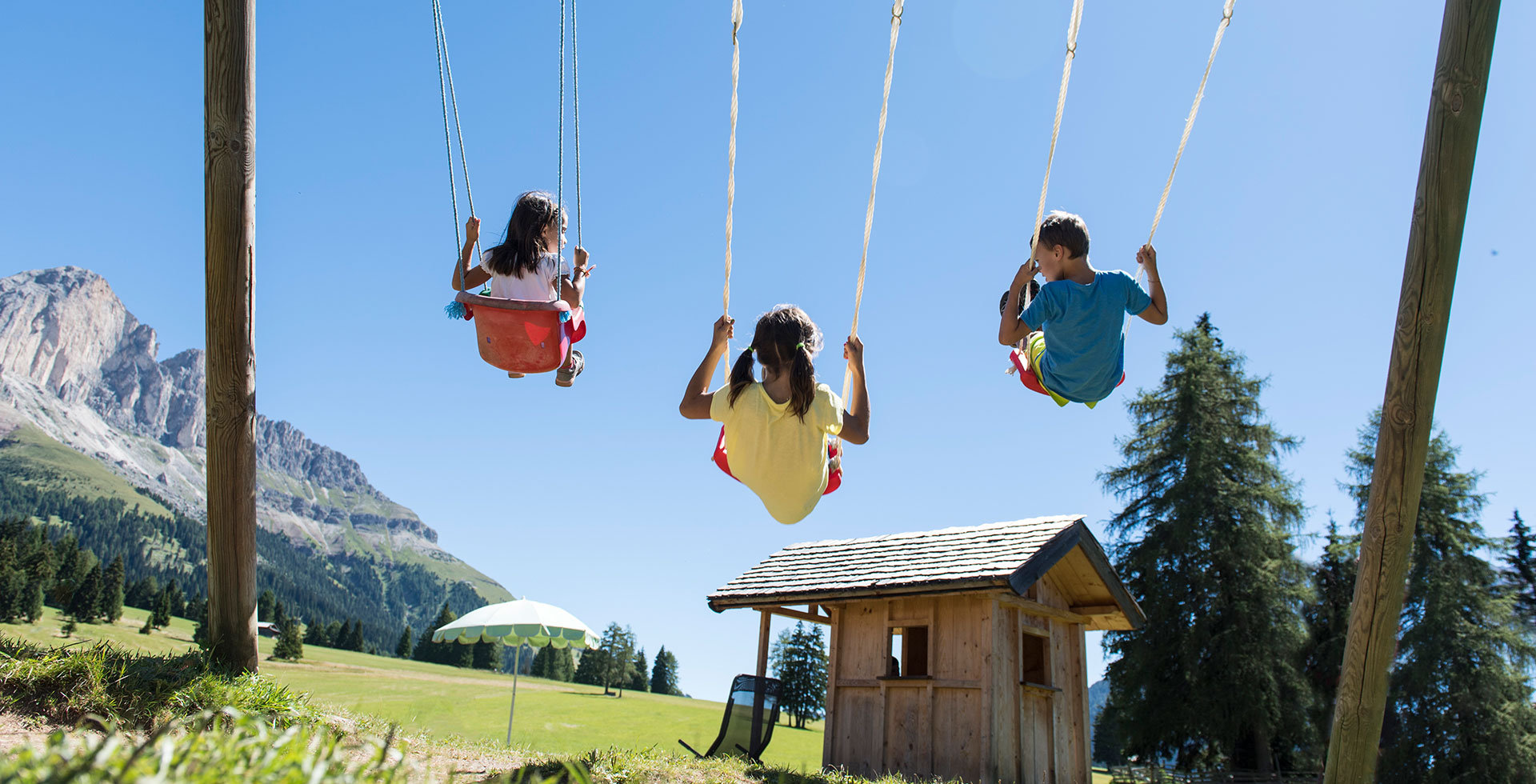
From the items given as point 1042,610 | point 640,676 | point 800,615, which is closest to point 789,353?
point 1042,610

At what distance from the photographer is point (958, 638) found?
1134cm

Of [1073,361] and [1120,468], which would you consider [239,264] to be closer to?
[1073,361]

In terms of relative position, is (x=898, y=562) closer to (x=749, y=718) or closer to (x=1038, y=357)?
(x=749, y=718)

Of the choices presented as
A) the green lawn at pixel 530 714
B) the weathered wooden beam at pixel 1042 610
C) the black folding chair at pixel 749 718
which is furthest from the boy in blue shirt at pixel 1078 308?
the black folding chair at pixel 749 718

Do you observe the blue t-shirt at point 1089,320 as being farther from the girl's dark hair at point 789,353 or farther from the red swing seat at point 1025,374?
the girl's dark hair at point 789,353

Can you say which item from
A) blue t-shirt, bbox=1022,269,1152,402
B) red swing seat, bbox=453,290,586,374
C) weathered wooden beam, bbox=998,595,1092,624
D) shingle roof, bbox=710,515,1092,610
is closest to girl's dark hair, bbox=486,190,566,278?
red swing seat, bbox=453,290,586,374

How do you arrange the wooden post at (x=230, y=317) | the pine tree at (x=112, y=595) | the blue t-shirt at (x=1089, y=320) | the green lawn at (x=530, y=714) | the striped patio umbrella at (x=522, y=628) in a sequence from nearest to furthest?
the wooden post at (x=230, y=317), the blue t-shirt at (x=1089, y=320), the green lawn at (x=530, y=714), the striped patio umbrella at (x=522, y=628), the pine tree at (x=112, y=595)

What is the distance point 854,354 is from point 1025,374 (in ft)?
4.80

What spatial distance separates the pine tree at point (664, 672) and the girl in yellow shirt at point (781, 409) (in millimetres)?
89247

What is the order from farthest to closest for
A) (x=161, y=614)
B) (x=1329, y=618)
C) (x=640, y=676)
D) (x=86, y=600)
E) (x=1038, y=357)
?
(x=640, y=676) < (x=161, y=614) < (x=86, y=600) < (x=1329, y=618) < (x=1038, y=357)

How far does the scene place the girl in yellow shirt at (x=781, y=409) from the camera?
15.8 ft

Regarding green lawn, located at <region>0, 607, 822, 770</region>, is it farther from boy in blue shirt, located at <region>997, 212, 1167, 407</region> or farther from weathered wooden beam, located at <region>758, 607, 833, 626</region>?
boy in blue shirt, located at <region>997, 212, 1167, 407</region>

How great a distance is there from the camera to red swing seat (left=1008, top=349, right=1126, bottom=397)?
5852 millimetres

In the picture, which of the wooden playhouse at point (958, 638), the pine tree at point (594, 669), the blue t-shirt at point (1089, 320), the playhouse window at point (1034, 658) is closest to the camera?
the blue t-shirt at point (1089, 320)
